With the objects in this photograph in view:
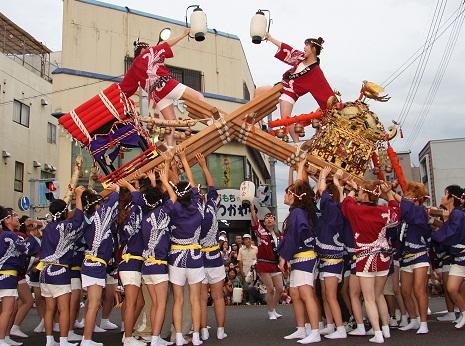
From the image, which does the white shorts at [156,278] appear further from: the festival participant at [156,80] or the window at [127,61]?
the window at [127,61]

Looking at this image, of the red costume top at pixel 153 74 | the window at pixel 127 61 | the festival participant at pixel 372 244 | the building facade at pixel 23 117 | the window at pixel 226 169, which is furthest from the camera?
the building facade at pixel 23 117

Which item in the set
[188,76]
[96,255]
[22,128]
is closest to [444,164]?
[188,76]

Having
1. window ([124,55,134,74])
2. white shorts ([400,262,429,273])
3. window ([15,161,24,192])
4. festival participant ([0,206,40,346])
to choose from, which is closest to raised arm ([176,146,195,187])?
festival participant ([0,206,40,346])

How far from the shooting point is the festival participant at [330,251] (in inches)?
225

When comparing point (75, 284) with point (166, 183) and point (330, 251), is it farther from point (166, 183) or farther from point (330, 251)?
point (330, 251)

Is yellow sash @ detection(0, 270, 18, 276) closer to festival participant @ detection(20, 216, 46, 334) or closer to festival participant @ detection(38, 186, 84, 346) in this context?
festival participant @ detection(38, 186, 84, 346)

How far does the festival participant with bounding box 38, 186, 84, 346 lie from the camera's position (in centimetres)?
566

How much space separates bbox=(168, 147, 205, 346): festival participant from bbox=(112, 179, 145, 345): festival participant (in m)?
0.36

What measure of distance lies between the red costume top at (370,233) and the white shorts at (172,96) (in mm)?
2547

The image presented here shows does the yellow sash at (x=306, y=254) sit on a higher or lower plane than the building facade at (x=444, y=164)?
lower

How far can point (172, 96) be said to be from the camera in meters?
6.64

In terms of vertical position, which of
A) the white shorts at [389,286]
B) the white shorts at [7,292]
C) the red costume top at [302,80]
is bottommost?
the white shorts at [389,286]

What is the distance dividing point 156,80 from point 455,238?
4.12m

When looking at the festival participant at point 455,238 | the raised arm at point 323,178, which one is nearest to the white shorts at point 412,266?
the festival participant at point 455,238
